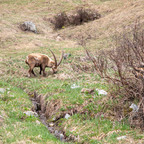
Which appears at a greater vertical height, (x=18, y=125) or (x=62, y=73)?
(x=18, y=125)

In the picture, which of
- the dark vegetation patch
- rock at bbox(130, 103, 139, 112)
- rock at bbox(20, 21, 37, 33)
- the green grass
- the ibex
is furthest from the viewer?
the dark vegetation patch

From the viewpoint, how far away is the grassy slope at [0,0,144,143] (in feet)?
19.6

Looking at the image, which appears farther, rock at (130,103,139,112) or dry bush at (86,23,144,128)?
rock at (130,103,139,112)

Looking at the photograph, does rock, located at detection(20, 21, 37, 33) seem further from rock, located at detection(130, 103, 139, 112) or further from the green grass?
rock, located at detection(130, 103, 139, 112)

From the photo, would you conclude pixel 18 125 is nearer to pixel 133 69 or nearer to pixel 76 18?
pixel 133 69

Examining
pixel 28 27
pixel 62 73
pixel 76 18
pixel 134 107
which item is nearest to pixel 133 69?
pixel 134 107

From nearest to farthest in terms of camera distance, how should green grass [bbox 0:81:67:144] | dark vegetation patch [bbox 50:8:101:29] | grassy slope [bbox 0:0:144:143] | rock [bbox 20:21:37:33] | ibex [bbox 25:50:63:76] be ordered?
green grass [bbox 0:81:67:144], grassy slope [bbox 0:0:144:143], ibex [bbox 25:50:63:76], rock [bbox 20:21:37:33], dark vegetation patch [bbox 50:8:101:29]

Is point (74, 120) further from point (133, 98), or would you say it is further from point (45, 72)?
point (45, 72)

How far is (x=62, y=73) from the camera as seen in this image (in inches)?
470

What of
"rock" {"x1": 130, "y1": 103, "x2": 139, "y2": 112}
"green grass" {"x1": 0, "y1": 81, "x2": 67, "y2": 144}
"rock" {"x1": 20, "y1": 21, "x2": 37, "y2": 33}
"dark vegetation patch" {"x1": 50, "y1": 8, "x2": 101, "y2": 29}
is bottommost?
"green grass" {"x1": 0, "y1": 81, "x2": 67, "y2": 144}

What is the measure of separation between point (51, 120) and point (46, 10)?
90.5ft

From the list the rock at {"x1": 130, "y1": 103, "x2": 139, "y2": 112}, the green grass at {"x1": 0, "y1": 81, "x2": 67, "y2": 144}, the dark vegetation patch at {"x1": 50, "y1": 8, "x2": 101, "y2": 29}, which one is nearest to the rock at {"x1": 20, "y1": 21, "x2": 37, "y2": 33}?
the dark vegetation patch at {"x1": 50, "y1": 8, "x2": 101, "y2": 29}

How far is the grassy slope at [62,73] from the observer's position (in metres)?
5.97

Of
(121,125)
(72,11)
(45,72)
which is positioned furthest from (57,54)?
(72,11)
